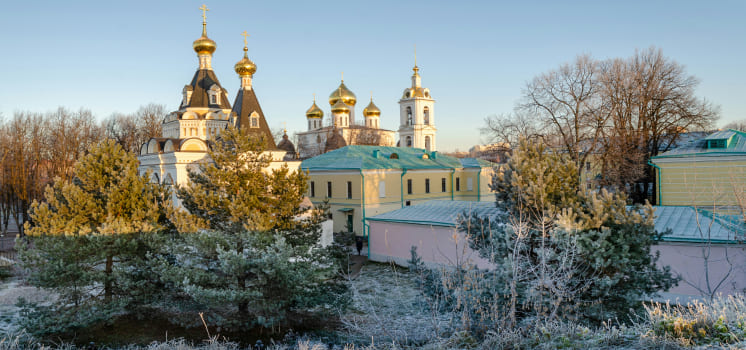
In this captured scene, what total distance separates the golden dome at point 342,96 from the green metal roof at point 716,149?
37.3 metres

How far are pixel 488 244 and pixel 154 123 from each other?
39.6 meters

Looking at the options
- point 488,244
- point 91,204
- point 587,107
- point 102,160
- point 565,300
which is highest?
point 587,107

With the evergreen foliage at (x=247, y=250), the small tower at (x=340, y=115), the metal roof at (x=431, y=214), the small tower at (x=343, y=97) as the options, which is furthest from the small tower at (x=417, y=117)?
the evergreen foliage at (x=247, y=250)

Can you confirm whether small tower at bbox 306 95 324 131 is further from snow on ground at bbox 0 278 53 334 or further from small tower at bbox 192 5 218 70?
snow on ground at bbox 0 278 53 334

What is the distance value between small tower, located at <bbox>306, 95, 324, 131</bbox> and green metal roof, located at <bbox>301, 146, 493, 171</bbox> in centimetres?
2516

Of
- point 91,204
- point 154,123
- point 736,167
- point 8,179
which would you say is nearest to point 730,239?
point 736,167

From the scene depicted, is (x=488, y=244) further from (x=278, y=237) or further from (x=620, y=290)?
(x=278, y=237)

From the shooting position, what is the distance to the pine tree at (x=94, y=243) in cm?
912

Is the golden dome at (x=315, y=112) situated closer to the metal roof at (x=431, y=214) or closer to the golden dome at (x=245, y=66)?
the golden dome at (x=245, y=66)

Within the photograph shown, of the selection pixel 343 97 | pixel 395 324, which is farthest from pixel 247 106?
pixel 343 97

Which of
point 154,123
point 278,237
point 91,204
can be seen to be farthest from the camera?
point 154,123

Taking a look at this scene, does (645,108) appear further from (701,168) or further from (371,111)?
(371,111)

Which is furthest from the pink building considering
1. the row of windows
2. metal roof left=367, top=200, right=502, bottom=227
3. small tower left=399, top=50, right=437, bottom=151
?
small tower left=399, top=50, right=437, bottom=151

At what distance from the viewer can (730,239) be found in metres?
10.5
